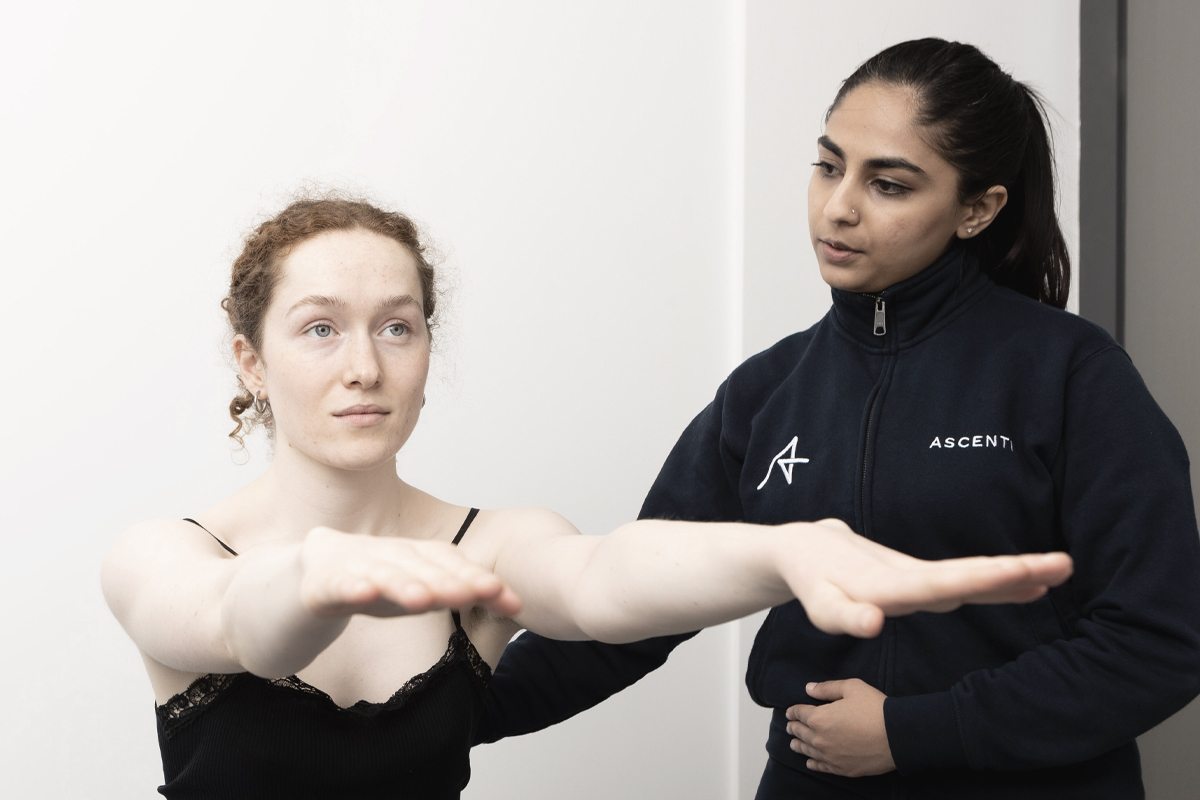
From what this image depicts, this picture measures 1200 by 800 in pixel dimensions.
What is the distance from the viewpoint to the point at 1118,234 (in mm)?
2418

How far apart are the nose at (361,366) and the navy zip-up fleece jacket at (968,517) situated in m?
0.45

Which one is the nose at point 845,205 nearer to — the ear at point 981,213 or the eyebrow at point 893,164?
the eyebrow at point 893,164

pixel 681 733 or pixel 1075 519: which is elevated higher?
pixel 1075 519

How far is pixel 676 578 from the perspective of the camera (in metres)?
0.97

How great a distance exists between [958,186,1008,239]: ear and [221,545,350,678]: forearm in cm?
93

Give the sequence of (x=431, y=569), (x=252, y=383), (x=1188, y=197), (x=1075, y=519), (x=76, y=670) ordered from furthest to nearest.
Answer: (x=1188, y=197) → (x=76, y=670) → (x=252, y=383) → (x=1075, y=519) → (x=431, y=569)

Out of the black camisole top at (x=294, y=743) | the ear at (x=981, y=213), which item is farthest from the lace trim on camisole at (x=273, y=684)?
the ear at (x=981, y=213)

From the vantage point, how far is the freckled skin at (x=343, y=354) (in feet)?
3.98

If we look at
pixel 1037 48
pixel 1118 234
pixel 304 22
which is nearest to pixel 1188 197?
pixel 1118 234

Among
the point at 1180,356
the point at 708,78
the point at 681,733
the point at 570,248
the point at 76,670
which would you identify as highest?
the point at 708,78

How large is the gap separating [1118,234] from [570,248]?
1.25 metres

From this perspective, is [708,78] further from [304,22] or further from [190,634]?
[190,634]

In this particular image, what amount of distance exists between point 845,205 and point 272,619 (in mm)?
831

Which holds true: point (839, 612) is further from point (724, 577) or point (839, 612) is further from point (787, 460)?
point (787, 460)
